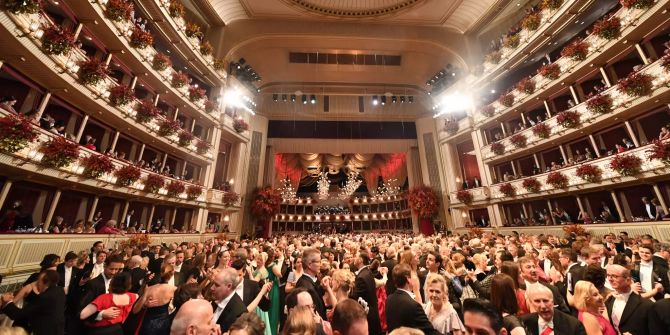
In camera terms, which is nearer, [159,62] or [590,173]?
[590,173]

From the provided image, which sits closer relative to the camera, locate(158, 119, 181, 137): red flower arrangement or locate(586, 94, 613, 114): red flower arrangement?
locate(586, 94, 613, 114): red flower arrangement

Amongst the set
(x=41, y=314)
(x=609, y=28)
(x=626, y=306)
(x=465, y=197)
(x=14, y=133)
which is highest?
(x=609, y=28)

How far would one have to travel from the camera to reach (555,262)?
15.7 feet

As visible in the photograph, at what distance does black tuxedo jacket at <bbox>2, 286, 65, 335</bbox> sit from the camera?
3010 mm

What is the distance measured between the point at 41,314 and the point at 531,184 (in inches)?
654

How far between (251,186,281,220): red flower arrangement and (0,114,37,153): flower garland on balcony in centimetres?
1237

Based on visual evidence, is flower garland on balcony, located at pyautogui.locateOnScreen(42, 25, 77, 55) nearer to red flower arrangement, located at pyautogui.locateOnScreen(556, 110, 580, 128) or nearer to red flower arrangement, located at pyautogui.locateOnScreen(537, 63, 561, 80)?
red flower arrangement, located at pyautogui.locateOnScreen(556, 110, 580, 128)

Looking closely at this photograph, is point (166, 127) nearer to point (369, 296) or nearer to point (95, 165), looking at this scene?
point (95, 165)

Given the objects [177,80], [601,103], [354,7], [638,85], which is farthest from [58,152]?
[601,103]

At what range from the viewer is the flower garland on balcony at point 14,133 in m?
5.93

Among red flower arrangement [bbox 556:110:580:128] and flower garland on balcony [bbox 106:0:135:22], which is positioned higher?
flower garland on balcony [bbox 106:0:135:22]

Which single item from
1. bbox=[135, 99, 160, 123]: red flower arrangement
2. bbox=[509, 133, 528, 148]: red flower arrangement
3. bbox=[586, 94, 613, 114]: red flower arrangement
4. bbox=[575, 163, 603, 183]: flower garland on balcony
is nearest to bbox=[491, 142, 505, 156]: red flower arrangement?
bbox=[509, 133, 528, 148]: red flower arrangement

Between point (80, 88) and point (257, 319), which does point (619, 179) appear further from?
point (80, 88)

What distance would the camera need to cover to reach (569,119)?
38.8ft
